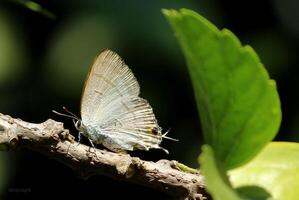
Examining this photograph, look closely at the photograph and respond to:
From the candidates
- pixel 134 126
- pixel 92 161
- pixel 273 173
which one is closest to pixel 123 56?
pixel 134 126

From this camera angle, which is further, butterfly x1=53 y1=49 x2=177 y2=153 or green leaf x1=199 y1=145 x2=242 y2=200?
butterfly x1=53 y1=49 x2=177 y2=153

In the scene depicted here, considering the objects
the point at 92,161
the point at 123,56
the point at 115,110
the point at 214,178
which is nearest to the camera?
the point at 214,178

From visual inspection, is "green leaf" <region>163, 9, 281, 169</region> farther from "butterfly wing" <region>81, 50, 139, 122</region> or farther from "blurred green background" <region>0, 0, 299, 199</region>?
"blurred green background" <region>0, 0, 299, 199</region>

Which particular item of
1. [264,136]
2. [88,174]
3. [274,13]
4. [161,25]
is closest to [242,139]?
[264,136]

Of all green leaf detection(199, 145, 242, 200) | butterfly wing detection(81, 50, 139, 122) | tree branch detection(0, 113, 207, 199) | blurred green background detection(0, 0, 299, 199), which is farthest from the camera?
blurred green background detection(0, 0, 299, 199)

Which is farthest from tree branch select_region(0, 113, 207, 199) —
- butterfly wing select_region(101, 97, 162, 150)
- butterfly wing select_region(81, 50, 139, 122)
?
butterfly wing select_region(101, 97, 162, 150)

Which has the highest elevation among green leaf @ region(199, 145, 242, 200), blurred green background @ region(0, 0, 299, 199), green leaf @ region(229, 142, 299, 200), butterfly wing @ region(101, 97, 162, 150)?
blurred green background @ region(0, 0, 299, 199)

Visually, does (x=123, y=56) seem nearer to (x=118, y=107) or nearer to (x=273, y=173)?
(x=118, y=107)

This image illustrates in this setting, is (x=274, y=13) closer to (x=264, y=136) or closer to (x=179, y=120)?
(x=179, y=120)
